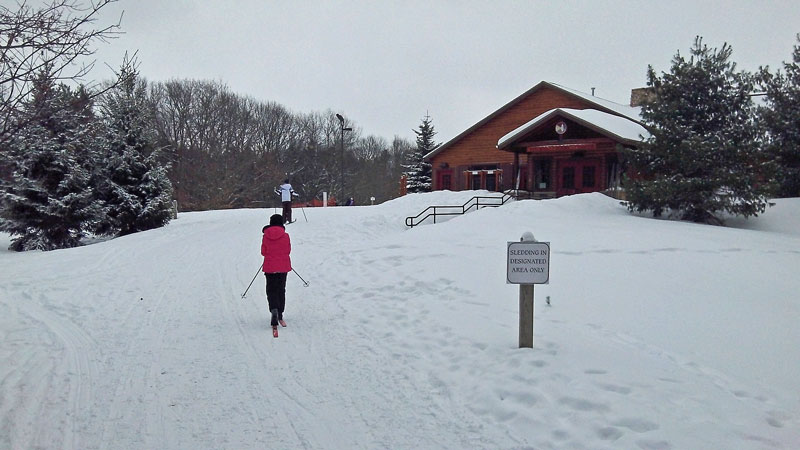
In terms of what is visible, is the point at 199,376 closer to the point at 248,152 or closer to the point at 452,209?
the point at 452,209

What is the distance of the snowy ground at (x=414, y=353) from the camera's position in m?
4.39

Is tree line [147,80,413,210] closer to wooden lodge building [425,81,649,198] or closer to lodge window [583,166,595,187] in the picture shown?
wooden lodge building [425,81,649,198]

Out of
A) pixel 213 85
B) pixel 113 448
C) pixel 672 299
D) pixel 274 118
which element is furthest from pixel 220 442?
pixel 274 118

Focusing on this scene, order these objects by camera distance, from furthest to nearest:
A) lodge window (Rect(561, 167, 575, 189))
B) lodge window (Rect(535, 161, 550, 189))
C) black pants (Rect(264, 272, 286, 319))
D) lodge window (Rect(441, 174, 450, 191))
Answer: lodge window (Rect(441, 174, 450, 191)), lodge window (Rect(535, 161, 550, 189)), lodge window (Rect(561, 167, 575, 189)), black pants (Rect(264, 272, 286, 319))

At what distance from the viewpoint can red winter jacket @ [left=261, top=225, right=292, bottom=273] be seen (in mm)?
7695

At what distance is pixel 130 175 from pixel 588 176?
73.8 feet

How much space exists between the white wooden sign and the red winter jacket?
11.2ft

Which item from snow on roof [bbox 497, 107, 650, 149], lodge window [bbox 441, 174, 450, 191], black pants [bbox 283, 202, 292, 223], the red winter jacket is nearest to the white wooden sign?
the red winter jacket

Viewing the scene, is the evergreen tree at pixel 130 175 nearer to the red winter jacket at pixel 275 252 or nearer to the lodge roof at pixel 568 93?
the red winter jacket at pixel 275 252

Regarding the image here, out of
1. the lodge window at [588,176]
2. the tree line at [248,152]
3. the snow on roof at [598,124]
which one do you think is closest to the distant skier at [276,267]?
the snow on roof at [598,124]

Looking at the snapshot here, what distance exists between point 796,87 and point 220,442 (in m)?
26.7

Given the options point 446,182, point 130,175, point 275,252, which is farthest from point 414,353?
point 446,182

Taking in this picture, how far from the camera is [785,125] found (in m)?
21.4

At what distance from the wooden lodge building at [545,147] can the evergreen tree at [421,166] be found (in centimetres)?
983
